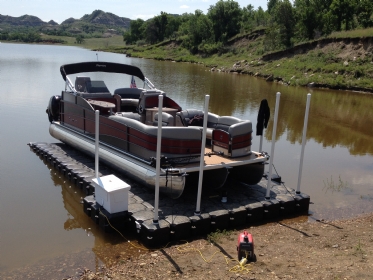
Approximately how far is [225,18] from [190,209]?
191 feet

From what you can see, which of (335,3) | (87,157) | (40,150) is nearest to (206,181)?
(87,157)

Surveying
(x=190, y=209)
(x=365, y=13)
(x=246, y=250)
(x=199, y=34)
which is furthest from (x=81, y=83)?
(x=199, y=34)

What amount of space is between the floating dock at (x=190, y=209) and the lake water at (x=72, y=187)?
0.99 feet

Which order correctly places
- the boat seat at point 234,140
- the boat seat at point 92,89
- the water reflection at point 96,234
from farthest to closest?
1. the boat seat at point 92,89
2. the boat seat at point 234,140
3. the water reflection at point 96,234

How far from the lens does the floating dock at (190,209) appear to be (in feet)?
21.7

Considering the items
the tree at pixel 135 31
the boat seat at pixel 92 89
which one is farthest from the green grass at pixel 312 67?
the tree at pixel 135 31

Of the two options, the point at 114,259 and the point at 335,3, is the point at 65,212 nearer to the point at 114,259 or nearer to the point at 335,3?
the point at 114,259

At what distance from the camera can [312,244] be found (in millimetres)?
6445

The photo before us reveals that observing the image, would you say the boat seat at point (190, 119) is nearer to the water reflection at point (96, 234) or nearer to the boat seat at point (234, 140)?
the boat seat at point (234, 140)

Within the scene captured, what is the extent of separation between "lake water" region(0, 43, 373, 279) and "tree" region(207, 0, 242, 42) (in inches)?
1559

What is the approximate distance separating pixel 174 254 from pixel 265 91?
75.5 feet

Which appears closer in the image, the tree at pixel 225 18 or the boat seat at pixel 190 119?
the boat seat at pixel 190 119

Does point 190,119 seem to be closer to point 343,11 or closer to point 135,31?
point 343,11

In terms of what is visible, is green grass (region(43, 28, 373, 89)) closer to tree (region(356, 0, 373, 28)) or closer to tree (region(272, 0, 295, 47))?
tree (region(272, 0, 295, 47))
